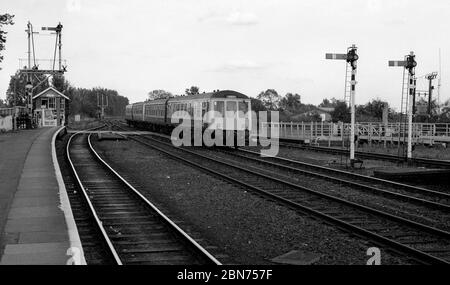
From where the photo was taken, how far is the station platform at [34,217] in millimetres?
7230

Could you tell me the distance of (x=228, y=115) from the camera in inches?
1056

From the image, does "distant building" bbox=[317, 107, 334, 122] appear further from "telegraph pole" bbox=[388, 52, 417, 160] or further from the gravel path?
the gravel path

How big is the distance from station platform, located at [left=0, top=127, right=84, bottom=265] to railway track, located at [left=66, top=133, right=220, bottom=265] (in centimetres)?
59

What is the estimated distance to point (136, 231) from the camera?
948 cm

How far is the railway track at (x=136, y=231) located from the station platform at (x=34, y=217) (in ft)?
1.95

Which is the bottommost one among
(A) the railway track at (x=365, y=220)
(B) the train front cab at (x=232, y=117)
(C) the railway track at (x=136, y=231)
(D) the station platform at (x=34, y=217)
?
(C) the railway track at (x=136, y=231)

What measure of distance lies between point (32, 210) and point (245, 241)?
13.9 feet

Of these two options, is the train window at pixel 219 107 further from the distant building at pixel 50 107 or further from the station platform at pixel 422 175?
the distant building at pixel 50 107

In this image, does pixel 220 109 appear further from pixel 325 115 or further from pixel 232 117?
pixel 325 115

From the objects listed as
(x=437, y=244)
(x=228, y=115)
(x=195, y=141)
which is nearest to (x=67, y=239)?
(x=437, y=244)

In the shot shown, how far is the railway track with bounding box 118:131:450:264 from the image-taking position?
8.11m

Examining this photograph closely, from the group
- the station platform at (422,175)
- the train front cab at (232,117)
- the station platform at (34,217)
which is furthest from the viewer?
the train front cab at (232,117)

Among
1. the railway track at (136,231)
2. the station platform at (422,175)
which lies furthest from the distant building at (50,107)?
the station platform at (422,175)
